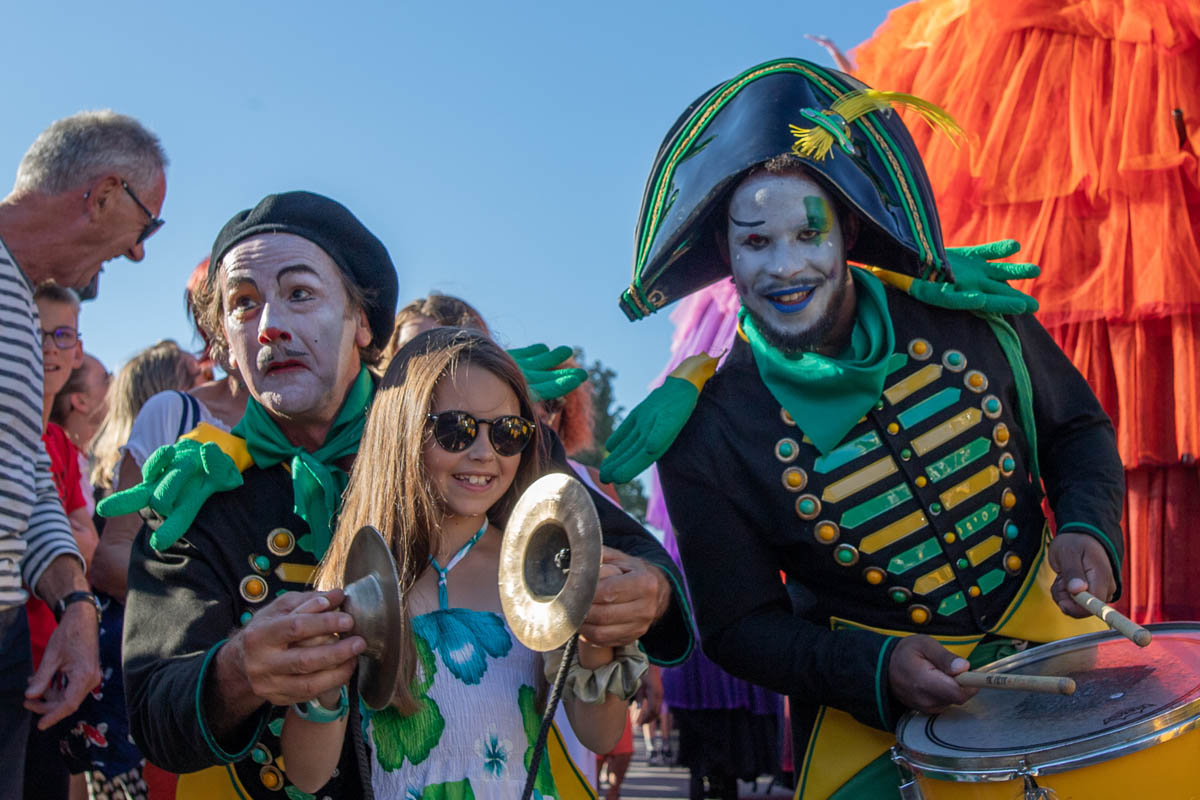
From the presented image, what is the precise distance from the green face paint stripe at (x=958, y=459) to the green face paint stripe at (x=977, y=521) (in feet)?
0.34

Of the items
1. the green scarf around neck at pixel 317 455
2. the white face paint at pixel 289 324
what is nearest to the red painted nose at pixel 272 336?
the white face paint at pixel 289 324

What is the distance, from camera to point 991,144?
3771 mm

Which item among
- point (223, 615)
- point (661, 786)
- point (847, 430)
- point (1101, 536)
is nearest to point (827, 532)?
point (847, 430)

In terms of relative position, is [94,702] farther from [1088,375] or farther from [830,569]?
[1088,375]

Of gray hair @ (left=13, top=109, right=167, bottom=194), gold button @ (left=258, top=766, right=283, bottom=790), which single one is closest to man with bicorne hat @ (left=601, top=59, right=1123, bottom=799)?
gold button @ (left=258, top=766, right=283, bottom=790)

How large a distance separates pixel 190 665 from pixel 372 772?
0.41 meters

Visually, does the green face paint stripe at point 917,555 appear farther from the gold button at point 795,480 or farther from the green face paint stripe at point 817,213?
the green face paint stripe at point 817,213

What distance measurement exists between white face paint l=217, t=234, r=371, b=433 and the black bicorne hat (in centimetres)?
72

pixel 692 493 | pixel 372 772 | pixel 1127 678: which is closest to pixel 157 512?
pixel 372 772

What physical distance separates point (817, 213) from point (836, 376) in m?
0.38

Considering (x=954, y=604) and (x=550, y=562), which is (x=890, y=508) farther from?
(x=550, y=562)

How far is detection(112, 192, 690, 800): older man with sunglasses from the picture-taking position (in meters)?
2.22

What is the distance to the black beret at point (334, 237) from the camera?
9.28 feet

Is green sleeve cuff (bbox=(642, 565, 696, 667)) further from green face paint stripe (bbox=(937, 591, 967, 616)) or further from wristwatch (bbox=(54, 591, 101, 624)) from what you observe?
wristwatch (bbox=(54, 591, 101, 624))
